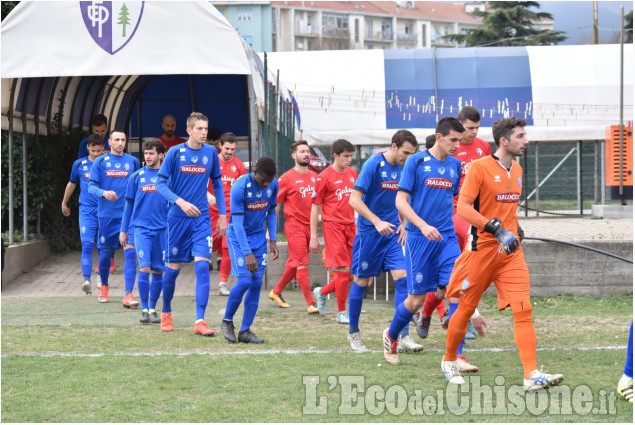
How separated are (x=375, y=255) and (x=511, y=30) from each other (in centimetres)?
5408

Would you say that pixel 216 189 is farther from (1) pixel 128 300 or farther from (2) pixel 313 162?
(2) pixel 313 162

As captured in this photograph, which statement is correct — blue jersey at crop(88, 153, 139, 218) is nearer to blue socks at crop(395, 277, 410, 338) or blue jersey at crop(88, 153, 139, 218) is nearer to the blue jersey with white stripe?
the blue jersey with white stripe

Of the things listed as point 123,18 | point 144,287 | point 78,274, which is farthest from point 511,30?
point 144,287

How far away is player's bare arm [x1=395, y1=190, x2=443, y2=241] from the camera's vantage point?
7098mm

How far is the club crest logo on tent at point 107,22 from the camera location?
12.8 m

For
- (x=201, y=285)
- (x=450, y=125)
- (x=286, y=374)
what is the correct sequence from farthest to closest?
(x=201, y=285) < (x=450, y=125) < (x=286, y=374)

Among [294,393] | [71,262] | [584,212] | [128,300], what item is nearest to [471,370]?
[294,393]

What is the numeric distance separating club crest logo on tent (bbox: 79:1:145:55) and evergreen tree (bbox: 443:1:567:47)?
4761cm

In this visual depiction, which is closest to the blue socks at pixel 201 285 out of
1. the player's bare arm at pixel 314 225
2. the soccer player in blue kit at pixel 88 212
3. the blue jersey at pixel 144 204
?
the blue jersey at pixel 144 204

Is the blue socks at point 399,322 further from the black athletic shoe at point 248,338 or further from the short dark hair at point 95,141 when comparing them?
the short dark hair at point 95,141

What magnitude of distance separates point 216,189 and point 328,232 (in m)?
1.67

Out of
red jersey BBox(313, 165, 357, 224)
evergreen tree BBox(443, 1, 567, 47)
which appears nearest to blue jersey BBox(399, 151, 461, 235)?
red jersey BBox(313, 165, 357, 224)

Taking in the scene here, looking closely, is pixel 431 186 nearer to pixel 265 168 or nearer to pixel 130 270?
pixel 265 168

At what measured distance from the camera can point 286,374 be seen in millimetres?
7062
